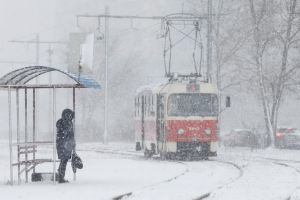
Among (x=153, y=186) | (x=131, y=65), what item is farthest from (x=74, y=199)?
(x=131, y=65)

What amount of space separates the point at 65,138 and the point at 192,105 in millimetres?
10283

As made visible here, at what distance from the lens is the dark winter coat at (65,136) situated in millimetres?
15812

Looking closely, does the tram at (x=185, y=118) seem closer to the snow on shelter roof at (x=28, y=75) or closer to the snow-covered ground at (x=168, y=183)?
the snow-covered ground at (x=168, y=183)

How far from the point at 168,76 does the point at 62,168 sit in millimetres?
10747

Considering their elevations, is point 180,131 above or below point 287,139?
above

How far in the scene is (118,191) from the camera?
45.7ft

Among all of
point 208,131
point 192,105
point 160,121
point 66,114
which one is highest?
point 192,105

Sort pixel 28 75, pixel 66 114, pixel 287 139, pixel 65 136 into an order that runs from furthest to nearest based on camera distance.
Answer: pixel 287 139 → pixel 28 75 → pixel 65 136 → pixel 66 114

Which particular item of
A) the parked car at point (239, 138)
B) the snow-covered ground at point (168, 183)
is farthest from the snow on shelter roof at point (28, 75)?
the parked car at point (239, 138)

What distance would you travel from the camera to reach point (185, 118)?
25.3 meters

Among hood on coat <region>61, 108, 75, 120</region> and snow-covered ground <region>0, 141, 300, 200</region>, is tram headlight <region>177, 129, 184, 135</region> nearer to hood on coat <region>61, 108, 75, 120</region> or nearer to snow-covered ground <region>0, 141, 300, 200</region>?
snow-covered ground <region>0, 141, 300, 200</region>

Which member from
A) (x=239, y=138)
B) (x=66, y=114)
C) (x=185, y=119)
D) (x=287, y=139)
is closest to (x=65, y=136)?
(x=66, y=114)

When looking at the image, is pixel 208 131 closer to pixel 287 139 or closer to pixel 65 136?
pixel 65 136

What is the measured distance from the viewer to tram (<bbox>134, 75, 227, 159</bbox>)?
25.2 metres
